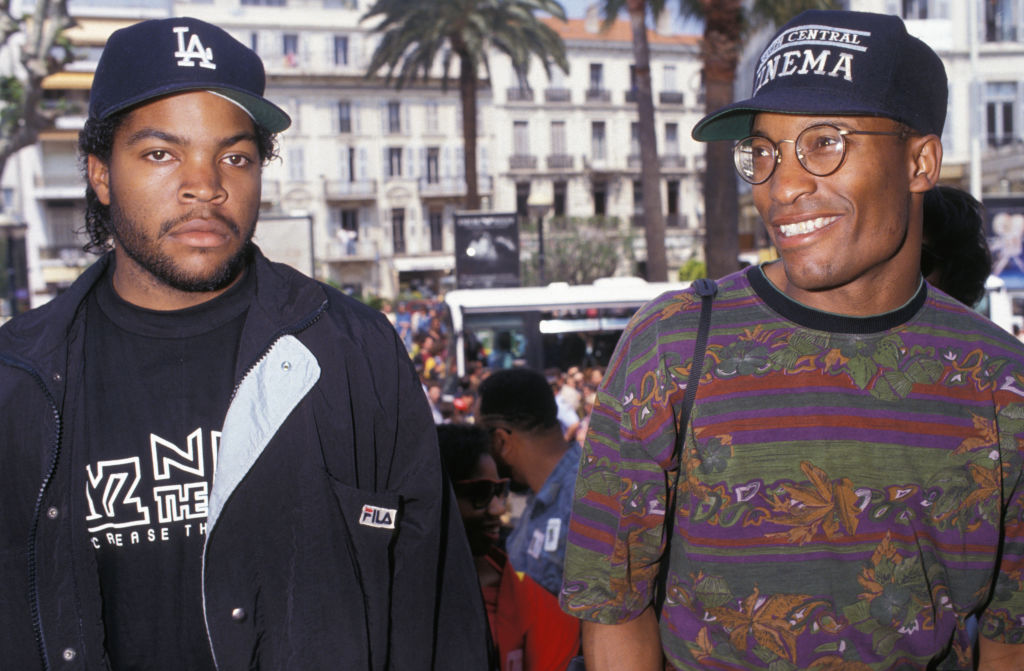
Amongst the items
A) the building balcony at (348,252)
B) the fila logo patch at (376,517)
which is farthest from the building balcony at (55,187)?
the fila logo patch at (376,517)

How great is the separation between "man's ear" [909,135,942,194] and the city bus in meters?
16.4

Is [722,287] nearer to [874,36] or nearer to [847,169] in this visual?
[847,169]

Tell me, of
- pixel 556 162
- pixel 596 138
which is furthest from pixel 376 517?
pixel 596 138

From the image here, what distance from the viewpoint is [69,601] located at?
6.07ft

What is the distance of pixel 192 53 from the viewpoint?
205cm

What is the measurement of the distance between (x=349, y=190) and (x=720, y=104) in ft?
132

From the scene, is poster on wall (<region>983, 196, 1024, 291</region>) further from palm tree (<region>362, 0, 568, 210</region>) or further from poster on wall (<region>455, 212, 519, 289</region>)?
palm tree (<region>362, 0, 568, 210</region>)

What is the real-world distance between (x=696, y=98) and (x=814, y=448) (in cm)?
5604

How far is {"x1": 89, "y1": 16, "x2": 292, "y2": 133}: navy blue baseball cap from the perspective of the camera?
2035 millimetres

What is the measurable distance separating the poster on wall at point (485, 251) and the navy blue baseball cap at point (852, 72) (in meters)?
18.3

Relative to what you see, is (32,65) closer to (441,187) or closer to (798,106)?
(798,106)

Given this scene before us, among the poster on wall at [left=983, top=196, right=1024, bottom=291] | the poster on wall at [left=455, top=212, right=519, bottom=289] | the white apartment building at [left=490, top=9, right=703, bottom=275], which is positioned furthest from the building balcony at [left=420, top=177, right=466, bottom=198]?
the poster on wall at [left=983, top=196, right=1024, bottom=291]

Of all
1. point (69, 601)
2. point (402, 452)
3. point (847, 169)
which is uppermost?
point (847, 169)

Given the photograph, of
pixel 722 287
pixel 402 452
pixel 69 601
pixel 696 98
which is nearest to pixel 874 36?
pixel 722 287
